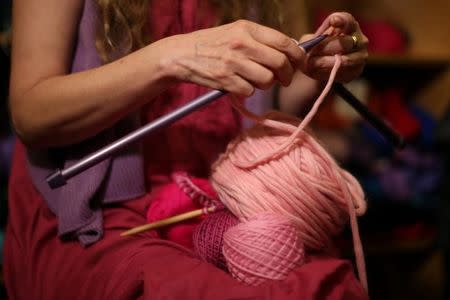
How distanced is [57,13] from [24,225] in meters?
0.31

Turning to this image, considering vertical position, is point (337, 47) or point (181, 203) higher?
point (337, 47)

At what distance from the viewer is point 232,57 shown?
0.57m

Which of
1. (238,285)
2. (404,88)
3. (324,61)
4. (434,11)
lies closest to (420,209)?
(404,88)

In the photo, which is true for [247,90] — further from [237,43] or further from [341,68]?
[341,68]

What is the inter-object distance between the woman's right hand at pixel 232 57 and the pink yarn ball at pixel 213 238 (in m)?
0.16

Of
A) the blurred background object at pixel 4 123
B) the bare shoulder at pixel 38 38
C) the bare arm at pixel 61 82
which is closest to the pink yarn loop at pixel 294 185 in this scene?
the bare arm at pixel 61 82

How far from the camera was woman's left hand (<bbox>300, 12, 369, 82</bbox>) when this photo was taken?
652 millimetres

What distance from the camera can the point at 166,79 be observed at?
0.60 m

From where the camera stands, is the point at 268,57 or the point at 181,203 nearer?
the point at 268,57

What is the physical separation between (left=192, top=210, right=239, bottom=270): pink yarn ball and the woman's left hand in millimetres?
210

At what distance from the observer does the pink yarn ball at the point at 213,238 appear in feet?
2.03

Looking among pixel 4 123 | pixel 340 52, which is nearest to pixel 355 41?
pixel 340 52

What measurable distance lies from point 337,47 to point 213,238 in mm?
288

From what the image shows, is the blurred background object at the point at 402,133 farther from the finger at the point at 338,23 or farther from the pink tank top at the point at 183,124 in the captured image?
the finger at the point at 338,23
